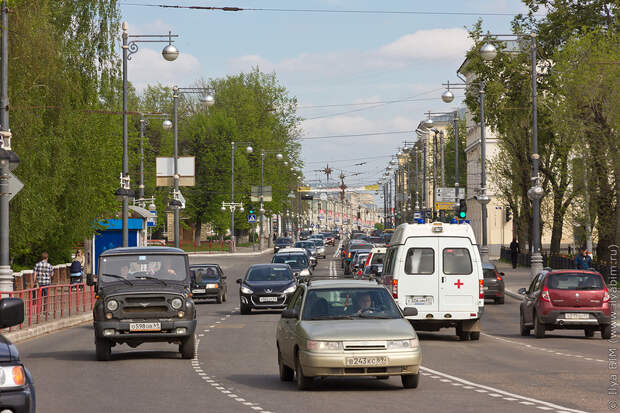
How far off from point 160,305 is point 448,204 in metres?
51.3

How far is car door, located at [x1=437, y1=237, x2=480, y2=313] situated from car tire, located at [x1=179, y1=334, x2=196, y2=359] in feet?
20.6

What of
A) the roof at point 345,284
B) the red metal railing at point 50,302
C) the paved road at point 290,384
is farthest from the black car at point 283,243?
the roof at point 345,284

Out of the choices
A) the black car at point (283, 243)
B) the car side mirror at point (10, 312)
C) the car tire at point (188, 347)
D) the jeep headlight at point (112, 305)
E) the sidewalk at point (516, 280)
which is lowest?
the sidewalk at point (516, 280)

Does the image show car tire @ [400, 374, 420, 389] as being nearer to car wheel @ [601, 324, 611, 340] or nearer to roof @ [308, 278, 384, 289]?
roof @ [308, 278, 384, 289]

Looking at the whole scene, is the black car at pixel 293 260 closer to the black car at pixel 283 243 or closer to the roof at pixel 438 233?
the roof at pixel 438 233

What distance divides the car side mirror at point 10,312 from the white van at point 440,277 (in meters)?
16.7

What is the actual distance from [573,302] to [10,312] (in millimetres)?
18932

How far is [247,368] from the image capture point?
18406mm

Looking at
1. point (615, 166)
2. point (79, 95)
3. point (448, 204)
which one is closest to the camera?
point (79, 95)

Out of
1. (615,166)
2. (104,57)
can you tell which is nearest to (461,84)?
(615,166)

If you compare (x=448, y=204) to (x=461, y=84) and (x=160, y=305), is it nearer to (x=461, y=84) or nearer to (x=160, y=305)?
(x=461, y=84)

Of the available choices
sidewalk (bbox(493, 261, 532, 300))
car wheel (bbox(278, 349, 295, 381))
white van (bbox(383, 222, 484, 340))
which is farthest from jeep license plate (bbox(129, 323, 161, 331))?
sidewalk (bbox(493, 261, 532, 300))

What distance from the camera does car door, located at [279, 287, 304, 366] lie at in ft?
50.2

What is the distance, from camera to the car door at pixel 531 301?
2600 centimetres
